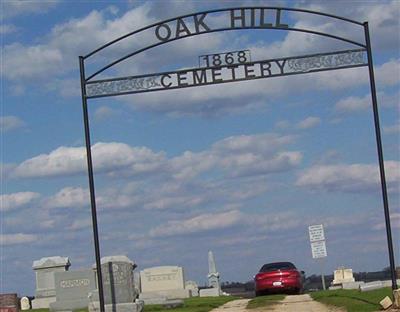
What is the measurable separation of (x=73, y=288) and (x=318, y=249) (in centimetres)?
887

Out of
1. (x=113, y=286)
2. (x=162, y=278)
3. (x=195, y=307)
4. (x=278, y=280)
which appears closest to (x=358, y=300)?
(x=195, y=307)

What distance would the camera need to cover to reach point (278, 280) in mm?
27656

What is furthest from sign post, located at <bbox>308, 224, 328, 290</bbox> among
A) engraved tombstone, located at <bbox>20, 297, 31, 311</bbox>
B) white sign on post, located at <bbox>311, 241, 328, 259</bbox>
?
engraved tombstone, located at <bbox>20, 297, 31, 311</bbox>

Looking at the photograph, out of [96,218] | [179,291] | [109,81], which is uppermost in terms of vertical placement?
[109,81]

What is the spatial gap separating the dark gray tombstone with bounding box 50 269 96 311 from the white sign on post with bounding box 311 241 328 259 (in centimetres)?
792

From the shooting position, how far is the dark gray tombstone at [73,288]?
1212 inches

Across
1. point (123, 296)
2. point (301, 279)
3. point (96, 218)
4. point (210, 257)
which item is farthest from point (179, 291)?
point (96, 218)

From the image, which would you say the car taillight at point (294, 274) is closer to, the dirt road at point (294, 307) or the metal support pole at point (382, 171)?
the dirt road at point (294, 307)

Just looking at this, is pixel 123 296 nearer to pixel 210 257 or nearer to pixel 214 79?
pixel 214 79

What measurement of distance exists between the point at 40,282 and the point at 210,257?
289 inches

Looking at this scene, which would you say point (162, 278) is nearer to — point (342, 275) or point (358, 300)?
point (342, 275)

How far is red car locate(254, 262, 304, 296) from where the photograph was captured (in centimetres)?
2759

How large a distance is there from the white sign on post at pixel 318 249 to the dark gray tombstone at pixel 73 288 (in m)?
7.92

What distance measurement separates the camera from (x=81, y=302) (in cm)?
3077
